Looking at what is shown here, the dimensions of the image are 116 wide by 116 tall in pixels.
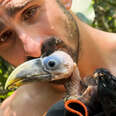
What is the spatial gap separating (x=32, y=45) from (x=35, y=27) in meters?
0.13

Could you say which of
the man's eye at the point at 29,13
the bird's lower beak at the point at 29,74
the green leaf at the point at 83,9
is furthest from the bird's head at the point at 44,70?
the green leaf at the point at 83,9

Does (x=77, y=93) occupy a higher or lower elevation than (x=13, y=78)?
lower

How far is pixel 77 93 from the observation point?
1090mm

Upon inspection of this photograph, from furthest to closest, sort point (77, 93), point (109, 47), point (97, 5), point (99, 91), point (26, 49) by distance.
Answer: point (97, 5) → point (109, 47) → point (26, 49) → point (77, 93) → point (99, 91)

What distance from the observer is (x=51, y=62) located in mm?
1102

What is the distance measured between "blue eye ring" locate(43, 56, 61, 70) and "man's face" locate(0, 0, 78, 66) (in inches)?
3.4

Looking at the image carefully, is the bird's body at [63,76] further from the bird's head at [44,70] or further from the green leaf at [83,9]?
the green leaf at [83,9]

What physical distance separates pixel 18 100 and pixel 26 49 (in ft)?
1.87

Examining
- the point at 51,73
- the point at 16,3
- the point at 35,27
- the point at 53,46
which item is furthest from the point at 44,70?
the point at 16,3

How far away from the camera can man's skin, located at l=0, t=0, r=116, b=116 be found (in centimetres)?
123

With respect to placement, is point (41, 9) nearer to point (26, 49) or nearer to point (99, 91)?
point (26, 49)

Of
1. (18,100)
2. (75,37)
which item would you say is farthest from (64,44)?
(18,100)

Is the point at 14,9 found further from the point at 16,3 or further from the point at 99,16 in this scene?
the point at 99,16

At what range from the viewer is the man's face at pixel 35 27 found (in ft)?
3.93
